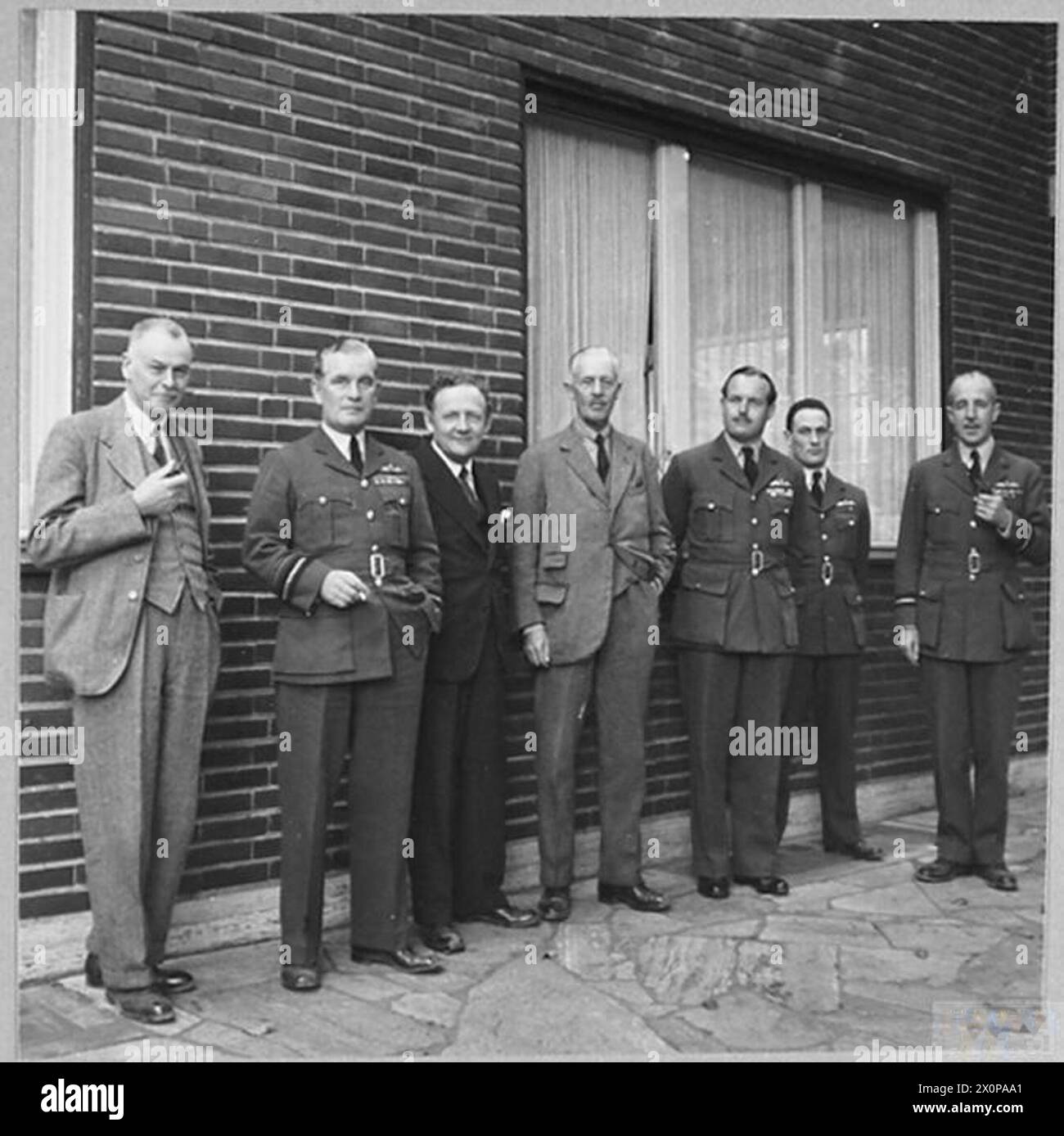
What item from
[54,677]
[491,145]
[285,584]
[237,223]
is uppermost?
[491,145]

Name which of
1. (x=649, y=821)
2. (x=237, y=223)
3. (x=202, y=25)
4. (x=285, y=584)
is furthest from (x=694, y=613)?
(x=202, y=25)

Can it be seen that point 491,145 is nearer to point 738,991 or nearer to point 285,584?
point 285,584

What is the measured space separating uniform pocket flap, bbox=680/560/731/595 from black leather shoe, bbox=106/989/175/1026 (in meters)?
2.60

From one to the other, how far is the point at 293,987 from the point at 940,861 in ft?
9.64

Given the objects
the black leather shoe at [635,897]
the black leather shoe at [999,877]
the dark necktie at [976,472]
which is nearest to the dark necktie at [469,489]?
the black leather shoe at [635,897]

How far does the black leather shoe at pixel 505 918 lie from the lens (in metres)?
4.81

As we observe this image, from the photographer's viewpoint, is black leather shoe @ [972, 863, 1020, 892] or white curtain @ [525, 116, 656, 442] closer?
black leather shoe @ [972, 863, 1020, 892]

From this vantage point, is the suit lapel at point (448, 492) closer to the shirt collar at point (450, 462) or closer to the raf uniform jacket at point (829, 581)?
the shirt collar at point (450, 462)

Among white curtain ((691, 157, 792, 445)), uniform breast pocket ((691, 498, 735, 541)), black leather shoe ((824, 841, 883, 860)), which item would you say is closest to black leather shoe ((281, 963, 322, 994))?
uniform breast pocket ((691, 498, 735, 541))

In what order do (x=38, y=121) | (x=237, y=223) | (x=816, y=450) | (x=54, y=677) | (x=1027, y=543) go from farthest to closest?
(x=816, y=450) → (x=1027, y=543) → (x=237, y=223) → (x=38, y=121) → (x=54, y=677)

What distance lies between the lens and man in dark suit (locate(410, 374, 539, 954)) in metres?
4.62

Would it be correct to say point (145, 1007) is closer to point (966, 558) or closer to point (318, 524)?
point (318, 524)

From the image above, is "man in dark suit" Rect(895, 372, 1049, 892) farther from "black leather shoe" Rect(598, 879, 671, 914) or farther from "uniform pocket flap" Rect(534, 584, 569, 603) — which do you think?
"uniform pocket flap" Rect(534, 584, 569, 603)

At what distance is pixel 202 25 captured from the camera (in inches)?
175
